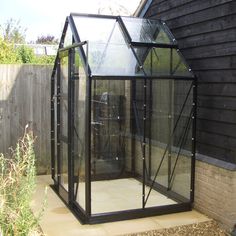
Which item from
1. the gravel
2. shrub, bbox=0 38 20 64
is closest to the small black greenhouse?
the gravel

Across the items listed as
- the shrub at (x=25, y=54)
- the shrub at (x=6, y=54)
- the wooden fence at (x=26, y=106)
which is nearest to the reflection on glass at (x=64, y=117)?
the wooden fence at (x=26, y=106)

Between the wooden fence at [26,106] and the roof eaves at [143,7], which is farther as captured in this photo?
the wooden fence at [26,106]

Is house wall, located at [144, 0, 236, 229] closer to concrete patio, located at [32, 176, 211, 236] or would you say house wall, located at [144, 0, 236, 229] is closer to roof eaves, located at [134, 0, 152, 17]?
concrete patio, located at [32, 176, 211, 236]

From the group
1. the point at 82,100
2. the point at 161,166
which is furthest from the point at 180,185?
the point at 82,100

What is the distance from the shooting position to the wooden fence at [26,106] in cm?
735

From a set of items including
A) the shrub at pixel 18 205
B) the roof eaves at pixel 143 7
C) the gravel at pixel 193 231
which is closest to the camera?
the shrub at pixel 18 205

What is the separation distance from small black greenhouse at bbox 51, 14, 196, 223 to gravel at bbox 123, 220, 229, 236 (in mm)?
506

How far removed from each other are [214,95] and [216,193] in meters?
1.27

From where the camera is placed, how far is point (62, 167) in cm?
623

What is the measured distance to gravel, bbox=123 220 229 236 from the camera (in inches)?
193

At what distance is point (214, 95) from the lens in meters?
5.35

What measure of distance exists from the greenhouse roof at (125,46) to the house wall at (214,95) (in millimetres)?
274

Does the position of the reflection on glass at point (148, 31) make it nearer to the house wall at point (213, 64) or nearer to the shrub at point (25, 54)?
the house wall at point (213, 64)

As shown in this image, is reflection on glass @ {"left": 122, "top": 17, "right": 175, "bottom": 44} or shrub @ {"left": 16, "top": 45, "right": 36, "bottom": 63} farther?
shrub @ {"left": 16, "top": 45, "right": 36, "bottom": 63}
